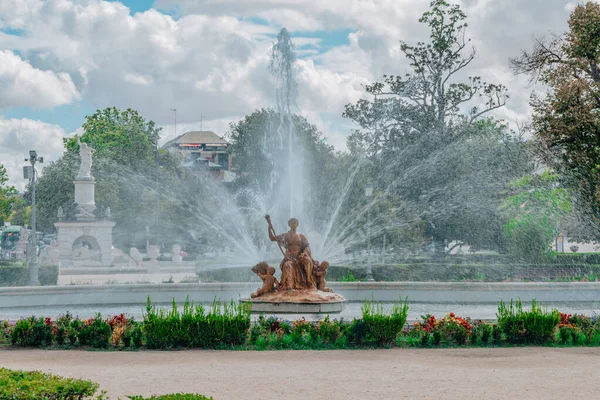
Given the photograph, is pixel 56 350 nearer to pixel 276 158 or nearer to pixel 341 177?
pixel 276 158

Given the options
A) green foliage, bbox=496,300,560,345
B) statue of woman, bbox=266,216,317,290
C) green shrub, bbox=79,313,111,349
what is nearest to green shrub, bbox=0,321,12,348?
green shrub, bbox=79,313,111,349

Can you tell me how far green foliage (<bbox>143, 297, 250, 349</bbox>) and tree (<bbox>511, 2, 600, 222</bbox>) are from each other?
15.1 m

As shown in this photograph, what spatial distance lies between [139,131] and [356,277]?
38.1m

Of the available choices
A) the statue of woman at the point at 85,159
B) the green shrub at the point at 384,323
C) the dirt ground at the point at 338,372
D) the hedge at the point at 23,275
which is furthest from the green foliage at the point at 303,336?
the statue of woman at the point at 85,159

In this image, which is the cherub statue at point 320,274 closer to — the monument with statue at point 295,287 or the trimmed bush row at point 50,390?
the monument with statue at point 295,287

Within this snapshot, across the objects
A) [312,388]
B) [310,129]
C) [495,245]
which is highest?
[310,129]

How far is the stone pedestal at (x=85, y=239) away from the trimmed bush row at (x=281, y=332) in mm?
30491

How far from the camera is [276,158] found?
33.8 meters

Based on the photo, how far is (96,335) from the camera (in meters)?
13.7

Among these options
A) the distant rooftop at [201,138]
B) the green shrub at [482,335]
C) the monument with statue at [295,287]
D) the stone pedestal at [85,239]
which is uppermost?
the distant rooftop at [201,138]

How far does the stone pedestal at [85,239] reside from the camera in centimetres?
4434

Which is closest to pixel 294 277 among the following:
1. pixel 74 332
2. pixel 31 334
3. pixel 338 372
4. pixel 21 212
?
pixel 74 332


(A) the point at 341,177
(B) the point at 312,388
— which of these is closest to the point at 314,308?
(B) the point at 312,388

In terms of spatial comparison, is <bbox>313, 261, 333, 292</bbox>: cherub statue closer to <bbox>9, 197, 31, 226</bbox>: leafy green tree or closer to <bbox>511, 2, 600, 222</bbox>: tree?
<bbox>511, 2, 600, 222</bbox>: tree
